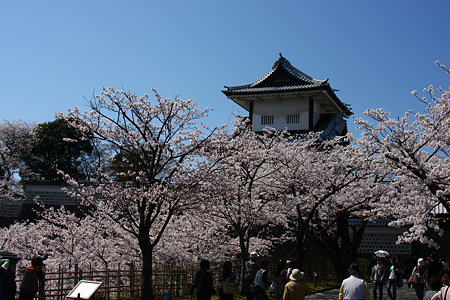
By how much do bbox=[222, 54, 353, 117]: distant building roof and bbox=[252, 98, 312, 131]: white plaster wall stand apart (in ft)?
3.61

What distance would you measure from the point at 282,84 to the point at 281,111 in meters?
1.97

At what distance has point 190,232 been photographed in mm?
19219

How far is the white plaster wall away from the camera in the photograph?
36.4m

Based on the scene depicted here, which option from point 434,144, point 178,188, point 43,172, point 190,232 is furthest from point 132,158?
point 43,172

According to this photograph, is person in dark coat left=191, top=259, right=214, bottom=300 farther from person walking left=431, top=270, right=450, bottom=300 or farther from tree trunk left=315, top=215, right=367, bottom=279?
tree trunk left=315, top=215, right=367, bottom=279

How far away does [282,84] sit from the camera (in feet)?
123

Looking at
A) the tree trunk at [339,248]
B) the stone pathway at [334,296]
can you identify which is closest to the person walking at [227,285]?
the stone pathway at [334,296]

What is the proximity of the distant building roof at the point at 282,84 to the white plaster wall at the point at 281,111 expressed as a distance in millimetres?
1101

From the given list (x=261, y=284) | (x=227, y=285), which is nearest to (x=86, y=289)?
(x=227, y=285)

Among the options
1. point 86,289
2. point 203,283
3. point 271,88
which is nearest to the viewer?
point 86,289

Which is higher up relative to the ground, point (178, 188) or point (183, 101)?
point (183, 101)

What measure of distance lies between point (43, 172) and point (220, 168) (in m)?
35.9

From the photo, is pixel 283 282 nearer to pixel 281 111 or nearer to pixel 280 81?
pixel 281 111

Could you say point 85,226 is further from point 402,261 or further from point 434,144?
point 402,261
